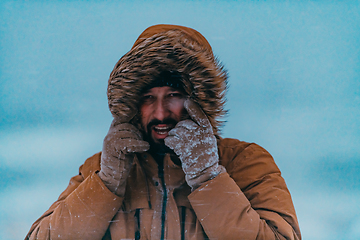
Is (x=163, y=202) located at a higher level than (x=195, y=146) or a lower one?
lower

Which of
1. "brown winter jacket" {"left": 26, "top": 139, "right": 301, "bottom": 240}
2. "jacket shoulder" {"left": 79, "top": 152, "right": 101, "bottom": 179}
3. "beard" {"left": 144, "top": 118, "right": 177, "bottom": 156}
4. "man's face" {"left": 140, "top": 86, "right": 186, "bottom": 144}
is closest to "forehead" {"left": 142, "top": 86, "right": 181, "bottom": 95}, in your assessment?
"man's face" {"left": 140, "top": 86, "right": 186, "bottom": 144}

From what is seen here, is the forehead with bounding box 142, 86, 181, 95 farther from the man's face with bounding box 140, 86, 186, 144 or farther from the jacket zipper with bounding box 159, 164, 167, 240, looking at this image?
the jacket zipper with bounding box 159, 164, 167, 240

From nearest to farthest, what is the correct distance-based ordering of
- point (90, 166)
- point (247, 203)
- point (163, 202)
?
point (247, 203)
point (163, 202)
point (90, 166)

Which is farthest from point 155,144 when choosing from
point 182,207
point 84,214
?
point 84,214

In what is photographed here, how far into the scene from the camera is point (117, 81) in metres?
1.12

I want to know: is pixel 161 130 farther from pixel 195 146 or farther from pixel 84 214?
pixel 84 214

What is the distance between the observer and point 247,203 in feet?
3.39

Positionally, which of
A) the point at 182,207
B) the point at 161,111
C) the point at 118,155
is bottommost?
the point at 182,207

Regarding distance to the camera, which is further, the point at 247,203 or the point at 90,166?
the point at 90,166

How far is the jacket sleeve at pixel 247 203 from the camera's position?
100 centimetres

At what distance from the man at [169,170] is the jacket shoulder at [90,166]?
0.13 m

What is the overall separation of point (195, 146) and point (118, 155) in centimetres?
33

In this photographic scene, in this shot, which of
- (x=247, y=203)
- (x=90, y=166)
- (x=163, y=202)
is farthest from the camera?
(x=90, y=166)

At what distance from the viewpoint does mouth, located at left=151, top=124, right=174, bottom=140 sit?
3.81ft
